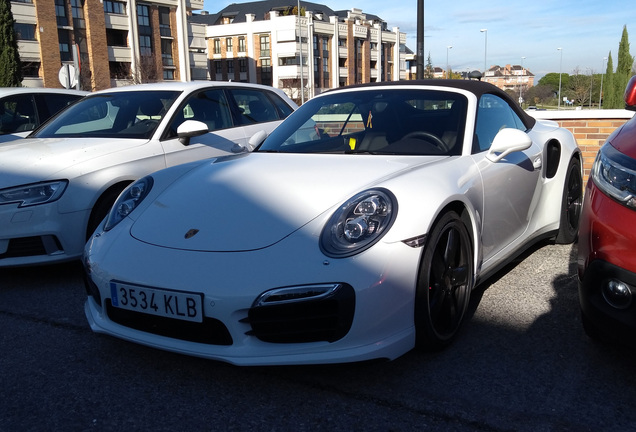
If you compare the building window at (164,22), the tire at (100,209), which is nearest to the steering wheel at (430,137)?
the tire at (100,209)

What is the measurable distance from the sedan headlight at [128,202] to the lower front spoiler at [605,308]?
2102 mm

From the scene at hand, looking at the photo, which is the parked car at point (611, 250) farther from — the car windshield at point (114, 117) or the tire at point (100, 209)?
the car windshield at point (114, 117)

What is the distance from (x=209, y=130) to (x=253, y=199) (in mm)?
2794

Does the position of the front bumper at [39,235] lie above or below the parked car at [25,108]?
below

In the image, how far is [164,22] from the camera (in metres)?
50.8

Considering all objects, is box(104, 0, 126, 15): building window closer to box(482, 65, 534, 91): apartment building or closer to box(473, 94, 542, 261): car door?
box(473, 94, 542, 261): car door

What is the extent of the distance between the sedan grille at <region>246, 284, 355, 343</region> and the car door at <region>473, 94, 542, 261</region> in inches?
45.5

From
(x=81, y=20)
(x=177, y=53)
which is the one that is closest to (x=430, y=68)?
(x=177, y=53)

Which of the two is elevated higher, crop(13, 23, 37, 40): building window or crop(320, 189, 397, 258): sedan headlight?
crop(13, 23, 37, 40): building window

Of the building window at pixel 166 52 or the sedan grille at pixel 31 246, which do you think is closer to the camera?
the sedan grille at pixel 31 246

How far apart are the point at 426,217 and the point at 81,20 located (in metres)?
48.2

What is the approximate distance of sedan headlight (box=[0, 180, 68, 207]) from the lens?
390cm

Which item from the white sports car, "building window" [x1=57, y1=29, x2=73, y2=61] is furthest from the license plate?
"building window" [x1=57, y1=29, x2=73, y2=61]

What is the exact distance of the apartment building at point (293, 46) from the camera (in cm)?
6900
